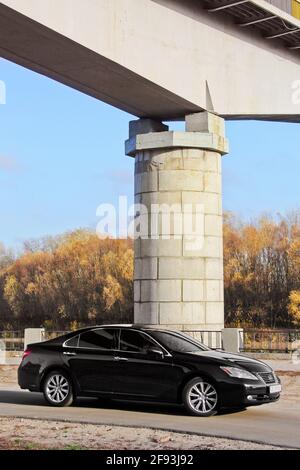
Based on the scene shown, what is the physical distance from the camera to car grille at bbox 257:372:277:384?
37.6 feet

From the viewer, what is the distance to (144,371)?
11.6 meters

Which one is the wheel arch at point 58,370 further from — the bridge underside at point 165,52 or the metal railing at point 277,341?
the metal railing at point 277,341

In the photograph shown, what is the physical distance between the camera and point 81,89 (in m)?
19.0

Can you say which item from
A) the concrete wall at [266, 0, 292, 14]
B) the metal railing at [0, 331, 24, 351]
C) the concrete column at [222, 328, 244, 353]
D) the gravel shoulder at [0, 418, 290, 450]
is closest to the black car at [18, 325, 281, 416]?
the gravel shoulder at [0, 418, 290, 450]

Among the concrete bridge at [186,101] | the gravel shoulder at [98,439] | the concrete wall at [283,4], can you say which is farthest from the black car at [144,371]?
the concrete wall at [283,4]

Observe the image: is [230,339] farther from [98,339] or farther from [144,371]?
[144,371]

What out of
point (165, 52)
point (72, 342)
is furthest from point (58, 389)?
point (165, 52)

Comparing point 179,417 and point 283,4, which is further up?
point 283,4

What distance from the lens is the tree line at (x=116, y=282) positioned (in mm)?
66750

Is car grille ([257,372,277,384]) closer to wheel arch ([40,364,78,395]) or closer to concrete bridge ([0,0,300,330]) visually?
wheel arch ([40,364,78,395])

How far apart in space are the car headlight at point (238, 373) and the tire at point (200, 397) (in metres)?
0.33

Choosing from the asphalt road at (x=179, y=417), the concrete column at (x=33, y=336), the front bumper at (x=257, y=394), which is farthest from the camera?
the concrete column at (x=33, y=336)

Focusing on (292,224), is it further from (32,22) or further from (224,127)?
(32,22)

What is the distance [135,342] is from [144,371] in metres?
0.60
